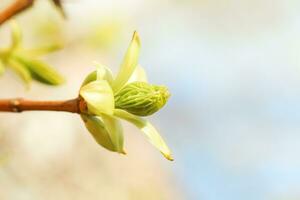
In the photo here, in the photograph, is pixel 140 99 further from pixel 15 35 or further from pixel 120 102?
pixel 15 35

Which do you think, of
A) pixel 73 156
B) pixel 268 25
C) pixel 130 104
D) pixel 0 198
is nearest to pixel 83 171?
pixel 73 156

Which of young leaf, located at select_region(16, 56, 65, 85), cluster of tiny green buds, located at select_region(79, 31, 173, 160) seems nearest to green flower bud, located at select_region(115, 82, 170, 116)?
cluster of tiny green buds, located at select_region(79, 31, 173, 160)

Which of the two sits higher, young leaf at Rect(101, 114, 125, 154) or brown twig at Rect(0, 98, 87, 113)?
young leaf at Rect(101, 114, 125, 154)

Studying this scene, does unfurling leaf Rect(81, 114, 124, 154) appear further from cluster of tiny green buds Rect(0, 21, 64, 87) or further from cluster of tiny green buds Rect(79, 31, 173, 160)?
cluster of tiny green buds Rect(0, 21, 64, 87)

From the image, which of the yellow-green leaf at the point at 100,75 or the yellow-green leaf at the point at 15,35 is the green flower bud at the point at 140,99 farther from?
the yellow-green leaf at the point at 15,35

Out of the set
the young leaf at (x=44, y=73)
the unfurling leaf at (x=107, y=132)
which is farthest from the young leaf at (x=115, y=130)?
the young leaf at (x=44, y=73)

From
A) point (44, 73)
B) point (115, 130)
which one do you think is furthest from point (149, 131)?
point (44, 73)

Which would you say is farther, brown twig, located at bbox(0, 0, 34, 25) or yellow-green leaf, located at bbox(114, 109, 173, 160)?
brown twig, located at bbox(0, 0, 34, 25)
